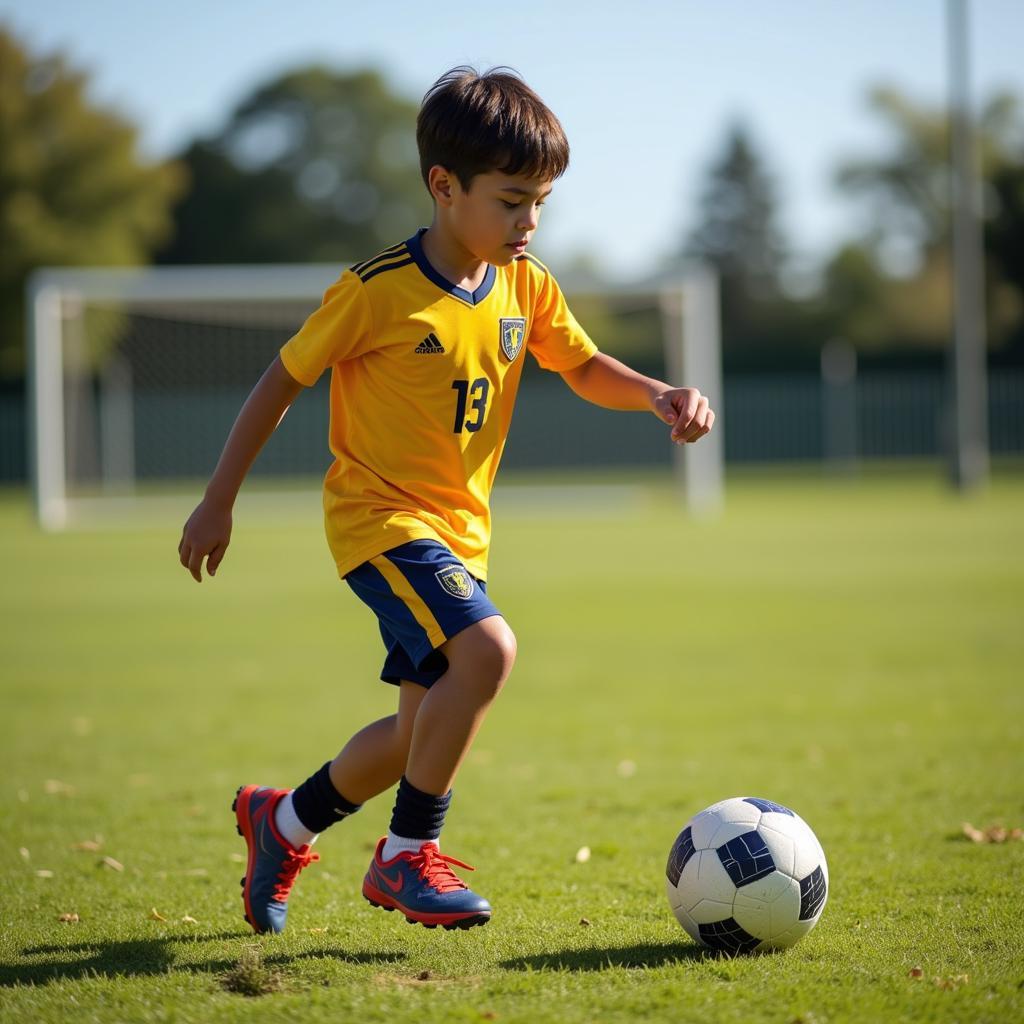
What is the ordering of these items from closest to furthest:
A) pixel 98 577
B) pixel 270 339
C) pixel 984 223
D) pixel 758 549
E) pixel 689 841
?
1. pixel 689 841
2. pixel 98 577
3. pixel 758 549
4. pixel 270 339
5. pixel 984 223

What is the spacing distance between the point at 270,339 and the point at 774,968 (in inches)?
955

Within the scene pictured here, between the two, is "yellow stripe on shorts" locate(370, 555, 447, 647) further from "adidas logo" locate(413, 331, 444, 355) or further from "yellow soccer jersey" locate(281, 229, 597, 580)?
"adidas logo" locate(413, 331, 444, 355)

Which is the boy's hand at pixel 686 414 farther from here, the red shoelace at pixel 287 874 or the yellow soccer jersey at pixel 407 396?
the red shoelace at pixel 287 874

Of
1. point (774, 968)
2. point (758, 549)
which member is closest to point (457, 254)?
point (774, 968)

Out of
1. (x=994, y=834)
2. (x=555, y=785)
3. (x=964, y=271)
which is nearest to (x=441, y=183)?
(x=994, y=834)

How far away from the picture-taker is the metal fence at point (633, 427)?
31.5 m

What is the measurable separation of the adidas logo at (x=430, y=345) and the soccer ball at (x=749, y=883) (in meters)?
1.39

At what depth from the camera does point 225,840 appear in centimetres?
477

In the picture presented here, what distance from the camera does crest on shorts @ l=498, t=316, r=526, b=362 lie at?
365cm

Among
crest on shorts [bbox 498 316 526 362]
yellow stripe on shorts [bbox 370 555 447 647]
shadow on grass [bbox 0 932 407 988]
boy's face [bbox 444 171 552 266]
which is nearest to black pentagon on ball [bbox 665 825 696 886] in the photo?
shadow on grass [bbox 0 932 407 988]

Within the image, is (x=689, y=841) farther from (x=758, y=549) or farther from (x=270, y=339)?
(x=270, y=339)

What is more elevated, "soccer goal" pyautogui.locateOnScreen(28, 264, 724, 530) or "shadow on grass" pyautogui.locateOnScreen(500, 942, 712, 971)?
"soccer goal" pyautogui.locateOnScreen(28, 264, 724, 530)

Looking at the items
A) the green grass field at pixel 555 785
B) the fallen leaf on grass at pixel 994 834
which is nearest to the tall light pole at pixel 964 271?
the green grass field at pixel 555 785

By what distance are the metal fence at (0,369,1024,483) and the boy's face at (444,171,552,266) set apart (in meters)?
27.8
